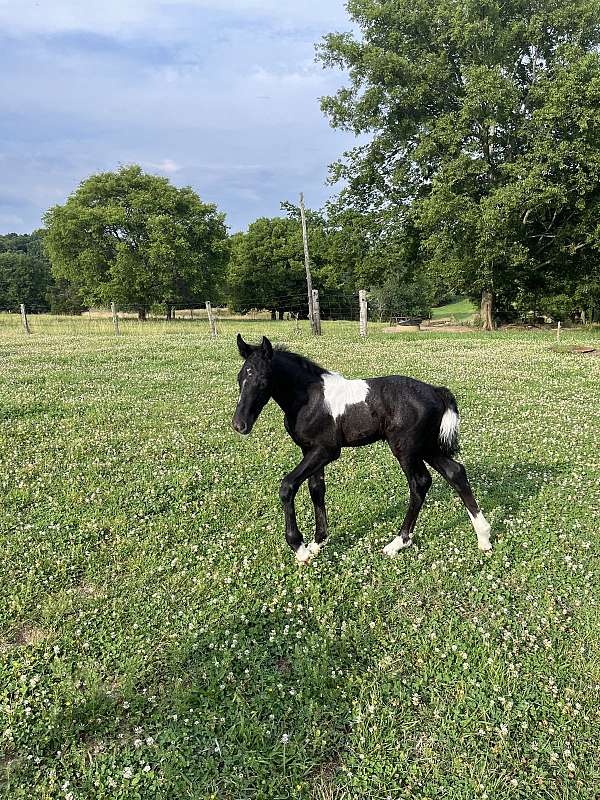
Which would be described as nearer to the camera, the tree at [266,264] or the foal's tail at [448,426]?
the foal's tail at [448,426]

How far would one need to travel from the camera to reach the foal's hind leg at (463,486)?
6.13 meters

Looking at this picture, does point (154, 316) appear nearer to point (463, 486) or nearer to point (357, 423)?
point (357, 423)

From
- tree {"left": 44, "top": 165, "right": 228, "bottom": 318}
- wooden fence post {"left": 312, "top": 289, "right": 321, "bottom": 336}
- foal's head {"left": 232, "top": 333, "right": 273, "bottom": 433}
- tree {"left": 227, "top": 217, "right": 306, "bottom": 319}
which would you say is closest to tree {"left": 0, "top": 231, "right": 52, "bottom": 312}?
tree {"left": 44, "top": 165, "right": 228, "bottom": 318}

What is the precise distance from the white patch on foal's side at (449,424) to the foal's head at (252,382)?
2.26 m

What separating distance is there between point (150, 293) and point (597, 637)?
62168 millimetres

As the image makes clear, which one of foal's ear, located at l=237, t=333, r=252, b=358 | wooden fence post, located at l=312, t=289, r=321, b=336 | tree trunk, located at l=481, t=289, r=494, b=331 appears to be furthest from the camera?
tree trunk, located at l=481, t=289, r=494, b=331

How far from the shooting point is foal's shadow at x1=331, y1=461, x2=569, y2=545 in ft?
23.5

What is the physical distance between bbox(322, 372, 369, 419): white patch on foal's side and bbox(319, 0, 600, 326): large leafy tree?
99.3ft

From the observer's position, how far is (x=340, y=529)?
7.06m

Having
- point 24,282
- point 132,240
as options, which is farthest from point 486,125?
point 24,282

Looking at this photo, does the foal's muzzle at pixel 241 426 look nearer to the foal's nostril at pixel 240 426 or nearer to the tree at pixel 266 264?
the foal's nostril at pixel 240 426

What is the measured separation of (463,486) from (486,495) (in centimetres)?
204

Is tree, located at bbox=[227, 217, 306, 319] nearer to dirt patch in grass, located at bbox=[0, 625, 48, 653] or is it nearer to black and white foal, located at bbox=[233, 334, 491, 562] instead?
black and white foal, located at bbox=[233, 334, 491, 562]

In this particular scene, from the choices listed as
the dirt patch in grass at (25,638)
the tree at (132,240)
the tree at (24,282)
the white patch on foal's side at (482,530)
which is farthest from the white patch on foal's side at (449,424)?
the tree at (24,282)
